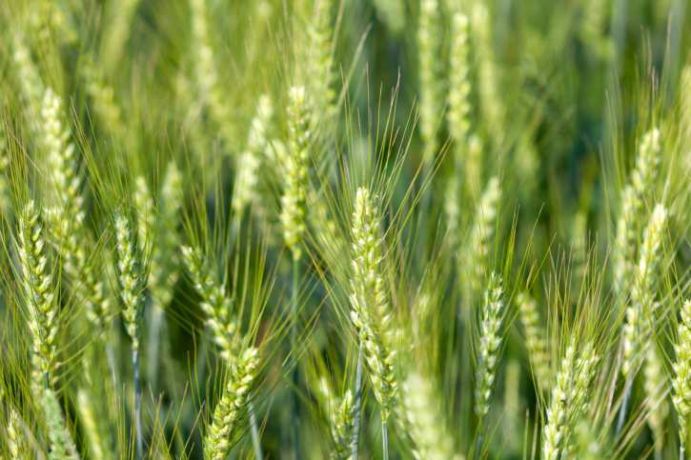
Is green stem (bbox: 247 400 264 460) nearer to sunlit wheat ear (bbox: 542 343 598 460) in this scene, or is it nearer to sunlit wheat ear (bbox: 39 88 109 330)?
sunlit wheat ear (bbox: 39 88 109 330)

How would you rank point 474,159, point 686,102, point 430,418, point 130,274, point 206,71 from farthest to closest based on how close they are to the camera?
point 206,71 → point 474,159 → point 686,102 → point 130,274 → point 430,418

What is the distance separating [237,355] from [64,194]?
0.96 feet

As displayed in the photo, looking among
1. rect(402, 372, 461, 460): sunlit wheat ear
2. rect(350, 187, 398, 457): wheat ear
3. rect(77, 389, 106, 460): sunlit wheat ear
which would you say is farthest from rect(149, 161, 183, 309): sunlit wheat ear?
rect(402, 372, 461, 460): sunlit wheat ear

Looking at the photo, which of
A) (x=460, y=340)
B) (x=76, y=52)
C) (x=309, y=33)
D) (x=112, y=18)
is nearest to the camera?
(x=309, y=33)

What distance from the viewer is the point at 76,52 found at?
5.42ft

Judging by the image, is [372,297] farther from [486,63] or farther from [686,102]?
[486,63]

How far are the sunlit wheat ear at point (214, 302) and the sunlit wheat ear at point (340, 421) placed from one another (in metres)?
0.11

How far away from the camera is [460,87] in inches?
59.7

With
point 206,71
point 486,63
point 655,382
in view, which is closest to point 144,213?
point 206,71

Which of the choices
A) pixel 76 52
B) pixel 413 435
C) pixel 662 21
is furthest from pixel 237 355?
pixel 662 21

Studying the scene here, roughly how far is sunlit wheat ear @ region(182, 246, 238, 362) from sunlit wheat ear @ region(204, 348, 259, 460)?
67mm

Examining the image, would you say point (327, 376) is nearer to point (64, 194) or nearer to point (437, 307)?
point (437, 307)

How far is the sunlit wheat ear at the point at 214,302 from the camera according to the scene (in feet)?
3.62

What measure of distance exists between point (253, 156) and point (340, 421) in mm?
458
